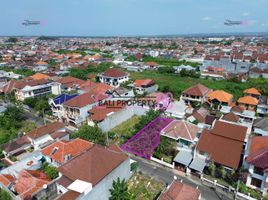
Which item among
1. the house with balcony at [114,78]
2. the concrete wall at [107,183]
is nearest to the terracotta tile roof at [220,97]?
the house with balcony at [114,78]

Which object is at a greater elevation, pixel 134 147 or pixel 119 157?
pixel 119 157

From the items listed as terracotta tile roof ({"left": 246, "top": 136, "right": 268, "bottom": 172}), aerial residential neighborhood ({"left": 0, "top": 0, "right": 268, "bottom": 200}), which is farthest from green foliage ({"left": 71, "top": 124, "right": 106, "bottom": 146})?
terracotta tile roof ({"left": 246, "top": 136, "right": 268, "bottom": 172})

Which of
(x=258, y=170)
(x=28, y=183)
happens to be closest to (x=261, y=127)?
(x=258, y=170)

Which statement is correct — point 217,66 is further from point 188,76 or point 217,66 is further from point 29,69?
point 29,69

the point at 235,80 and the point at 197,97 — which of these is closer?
the point at 197,97

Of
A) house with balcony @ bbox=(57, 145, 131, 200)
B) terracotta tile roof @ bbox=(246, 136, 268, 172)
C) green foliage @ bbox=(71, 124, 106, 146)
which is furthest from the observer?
green foliage @ bbox=(71, 124, 106, 146)

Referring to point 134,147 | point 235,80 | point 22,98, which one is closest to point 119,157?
point 134,147

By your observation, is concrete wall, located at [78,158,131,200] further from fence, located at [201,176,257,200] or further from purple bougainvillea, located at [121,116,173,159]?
fence, located at [201,176,257,200]
